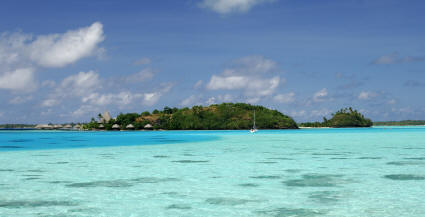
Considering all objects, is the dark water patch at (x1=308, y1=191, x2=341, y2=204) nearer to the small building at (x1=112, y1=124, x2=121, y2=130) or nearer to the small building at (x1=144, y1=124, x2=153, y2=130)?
the small building at (x1=144, y1=124, x2=153, y2=130)

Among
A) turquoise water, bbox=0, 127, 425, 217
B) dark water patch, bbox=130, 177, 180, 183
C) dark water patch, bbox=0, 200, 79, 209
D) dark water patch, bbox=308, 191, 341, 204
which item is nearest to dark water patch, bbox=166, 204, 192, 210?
turquoise water, bbox=0, 127, 425, 217

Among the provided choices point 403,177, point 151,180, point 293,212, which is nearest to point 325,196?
point 293,212

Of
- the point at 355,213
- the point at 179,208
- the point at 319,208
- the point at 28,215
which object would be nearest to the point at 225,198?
the point at 179,208

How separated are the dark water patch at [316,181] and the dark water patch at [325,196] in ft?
5.46

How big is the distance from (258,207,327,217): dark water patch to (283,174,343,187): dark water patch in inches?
160

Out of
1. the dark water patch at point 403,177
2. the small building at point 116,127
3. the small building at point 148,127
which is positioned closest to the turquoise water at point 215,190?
the dark water patch at point 403,177

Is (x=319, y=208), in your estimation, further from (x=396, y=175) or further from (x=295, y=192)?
(x=396, y=175)

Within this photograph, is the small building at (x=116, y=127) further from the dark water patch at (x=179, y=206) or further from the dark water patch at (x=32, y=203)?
the dark water patch at (x=179, y=206)

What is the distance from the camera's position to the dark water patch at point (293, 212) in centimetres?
1025

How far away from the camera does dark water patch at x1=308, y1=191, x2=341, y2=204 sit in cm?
1183

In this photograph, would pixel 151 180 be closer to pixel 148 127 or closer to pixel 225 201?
pixel 225 201

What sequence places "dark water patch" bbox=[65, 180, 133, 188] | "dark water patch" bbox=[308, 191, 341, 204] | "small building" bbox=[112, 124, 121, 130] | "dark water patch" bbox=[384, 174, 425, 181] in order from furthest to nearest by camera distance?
"small building" bbox=[112, 124, 121, 130] → "dark water patch" bbox=[384, 174, 425, 181] → "dark water patch" bbox=[65, 180, 133, 188] → "dark water patch" bbox=[308, 191, 341, 204]

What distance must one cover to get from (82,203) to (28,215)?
1.62m

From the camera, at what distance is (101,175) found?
58.5 ft
